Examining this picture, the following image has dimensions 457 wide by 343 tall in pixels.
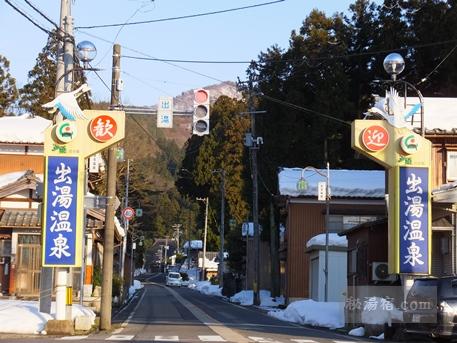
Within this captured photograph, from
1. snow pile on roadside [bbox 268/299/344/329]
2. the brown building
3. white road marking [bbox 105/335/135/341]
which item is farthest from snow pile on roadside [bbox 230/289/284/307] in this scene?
white road marking [bbox 105/335/135/341]

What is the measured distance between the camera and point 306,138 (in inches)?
1954

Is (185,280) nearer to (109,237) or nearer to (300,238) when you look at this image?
(300,238)

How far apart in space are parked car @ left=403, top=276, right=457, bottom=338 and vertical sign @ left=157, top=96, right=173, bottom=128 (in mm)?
8306

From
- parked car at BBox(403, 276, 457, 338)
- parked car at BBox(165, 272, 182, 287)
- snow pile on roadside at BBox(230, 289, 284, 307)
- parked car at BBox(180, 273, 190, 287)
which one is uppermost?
parked car at BBox(403, 276, 457, 338)

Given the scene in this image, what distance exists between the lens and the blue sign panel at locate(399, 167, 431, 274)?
804 inches

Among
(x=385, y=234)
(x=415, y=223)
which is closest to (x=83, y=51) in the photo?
(x=415, y=223)

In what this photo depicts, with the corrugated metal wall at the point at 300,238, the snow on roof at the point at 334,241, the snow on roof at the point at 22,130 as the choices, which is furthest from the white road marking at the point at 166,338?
the corrugated metal wall at the point at 300,238

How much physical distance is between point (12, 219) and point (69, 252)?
1481cm

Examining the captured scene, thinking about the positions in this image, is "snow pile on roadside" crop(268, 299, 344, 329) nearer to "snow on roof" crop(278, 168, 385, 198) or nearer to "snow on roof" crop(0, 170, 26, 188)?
"snow on roof" crop(278, 168, 385, 198)

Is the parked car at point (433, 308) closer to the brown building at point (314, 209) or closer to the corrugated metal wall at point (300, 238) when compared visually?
the brown building at point (314, 209)

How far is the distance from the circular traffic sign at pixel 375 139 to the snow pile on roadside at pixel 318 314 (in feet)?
27.7

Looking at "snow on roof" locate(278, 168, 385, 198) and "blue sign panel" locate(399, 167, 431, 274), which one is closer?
"blue sign panel" locate(399, 167, 431, 274)

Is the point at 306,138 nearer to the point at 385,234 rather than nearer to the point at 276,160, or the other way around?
the point at 276,160

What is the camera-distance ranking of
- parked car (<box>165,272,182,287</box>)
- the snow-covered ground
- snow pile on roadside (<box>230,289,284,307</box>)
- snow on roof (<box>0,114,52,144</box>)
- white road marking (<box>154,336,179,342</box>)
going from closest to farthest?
white road marking (<box>154,336,179,342</box>) → the snow-covered ground → snow on roof (<box>0,114,52,144</box>) → snow pile on roadside (<box>230,289,284,307</box>) → parked car (<box>165,272,182,287</box>)
